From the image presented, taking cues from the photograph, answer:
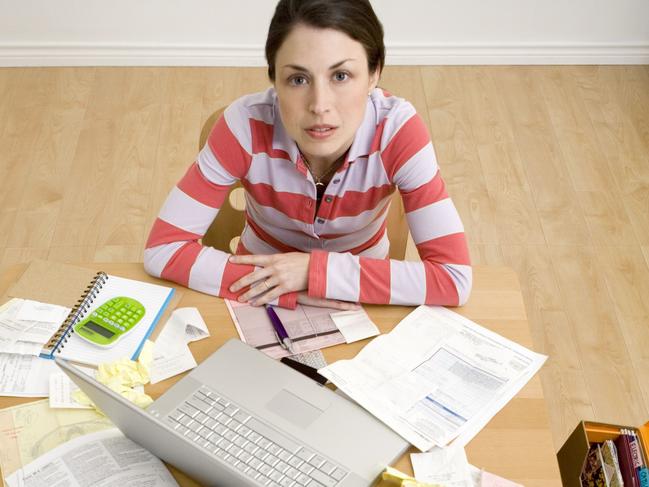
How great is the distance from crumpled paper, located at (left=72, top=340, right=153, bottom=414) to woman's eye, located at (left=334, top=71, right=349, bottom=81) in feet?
1.83

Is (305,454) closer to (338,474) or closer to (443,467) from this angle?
(338,474)

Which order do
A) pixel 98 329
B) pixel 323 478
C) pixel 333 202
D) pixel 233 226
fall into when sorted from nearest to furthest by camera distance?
pixel 323 478
pixel 98 329
pixel 333 202
pixel 233 226

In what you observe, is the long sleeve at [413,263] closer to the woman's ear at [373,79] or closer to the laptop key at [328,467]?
the woman's ear at [373,79]

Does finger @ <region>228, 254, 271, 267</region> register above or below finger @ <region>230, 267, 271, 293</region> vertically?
above

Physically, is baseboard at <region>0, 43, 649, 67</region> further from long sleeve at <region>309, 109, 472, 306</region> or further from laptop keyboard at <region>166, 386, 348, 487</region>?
laptop keyboard at <region>166, 386, 348, 487</region>

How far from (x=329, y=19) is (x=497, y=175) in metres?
1.80

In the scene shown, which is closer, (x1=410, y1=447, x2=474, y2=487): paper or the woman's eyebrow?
(x1=410, y1=447, x2=474, y2=487): paper

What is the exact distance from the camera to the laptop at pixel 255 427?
40.2 inches

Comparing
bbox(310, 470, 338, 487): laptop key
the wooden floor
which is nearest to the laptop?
bbox(310, 470, 338, 487): laptop key

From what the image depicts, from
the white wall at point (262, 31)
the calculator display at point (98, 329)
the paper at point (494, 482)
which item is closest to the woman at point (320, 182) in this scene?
the calculator display at point (98, 329)

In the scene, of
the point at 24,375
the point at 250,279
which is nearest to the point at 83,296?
the point at 24,375

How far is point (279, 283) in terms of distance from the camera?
4.57ft

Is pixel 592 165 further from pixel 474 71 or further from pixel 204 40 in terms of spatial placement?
pixel 204 40

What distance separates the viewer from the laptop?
1021 mm
